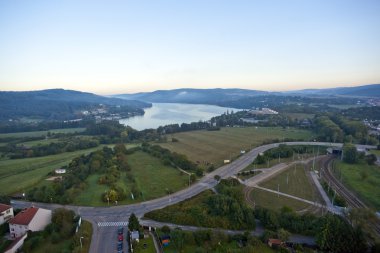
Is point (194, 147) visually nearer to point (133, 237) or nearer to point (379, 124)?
point (133, 237)

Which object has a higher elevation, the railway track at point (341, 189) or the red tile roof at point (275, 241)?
the red tile roof at point (275, 241)

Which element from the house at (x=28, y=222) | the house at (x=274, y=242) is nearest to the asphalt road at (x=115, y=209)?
the house at (x=28, y=222)

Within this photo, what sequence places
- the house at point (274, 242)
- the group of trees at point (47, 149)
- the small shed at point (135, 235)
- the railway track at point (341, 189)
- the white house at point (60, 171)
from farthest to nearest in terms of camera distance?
1. the group of trees at point (47, 149)
2. the white house at point (60, 171)
3. the railway track at point (341, 189)
4. the small shed at point (135, 235)
5. the house at point (274, 242)

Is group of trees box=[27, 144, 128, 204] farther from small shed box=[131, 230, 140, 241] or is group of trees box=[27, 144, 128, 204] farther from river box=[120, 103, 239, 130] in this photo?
river box=[120, 103, 239, 130]

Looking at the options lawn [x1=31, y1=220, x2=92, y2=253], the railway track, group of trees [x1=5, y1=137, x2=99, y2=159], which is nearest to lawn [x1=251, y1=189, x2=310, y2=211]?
the railway track

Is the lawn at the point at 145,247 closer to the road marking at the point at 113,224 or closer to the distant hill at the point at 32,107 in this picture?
the road marking at the point at 113,224

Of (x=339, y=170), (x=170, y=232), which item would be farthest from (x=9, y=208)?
(x=339, y=170)
